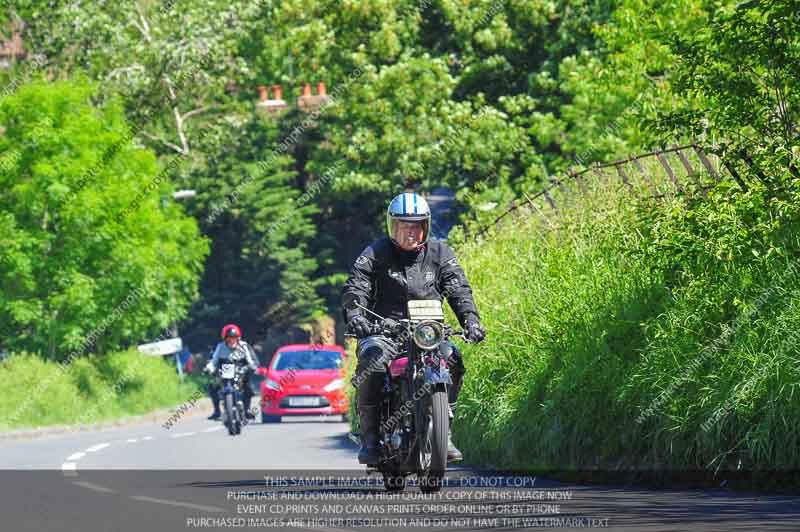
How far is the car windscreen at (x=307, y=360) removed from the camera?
116 feet

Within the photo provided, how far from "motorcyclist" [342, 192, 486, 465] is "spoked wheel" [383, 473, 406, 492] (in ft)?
1.01

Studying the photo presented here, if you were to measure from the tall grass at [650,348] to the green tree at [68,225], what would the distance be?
64.0ft

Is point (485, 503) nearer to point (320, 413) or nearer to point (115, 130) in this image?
point (320, 413)

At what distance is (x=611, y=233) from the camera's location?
1634cm

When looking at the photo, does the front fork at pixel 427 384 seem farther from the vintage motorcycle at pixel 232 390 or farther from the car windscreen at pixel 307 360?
the car windscreen at pixel 307 360

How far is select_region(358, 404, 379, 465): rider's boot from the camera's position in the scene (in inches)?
479

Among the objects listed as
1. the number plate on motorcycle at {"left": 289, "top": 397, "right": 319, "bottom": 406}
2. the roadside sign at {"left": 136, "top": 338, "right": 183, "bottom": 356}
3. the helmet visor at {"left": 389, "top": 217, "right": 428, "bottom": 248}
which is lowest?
the helmet visor at {"left": 389, "top": 217, "right": 428, "bottom": 248}

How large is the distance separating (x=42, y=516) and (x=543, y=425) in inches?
193

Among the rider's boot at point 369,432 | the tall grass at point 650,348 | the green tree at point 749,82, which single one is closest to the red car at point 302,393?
the tall grass at point 650,348

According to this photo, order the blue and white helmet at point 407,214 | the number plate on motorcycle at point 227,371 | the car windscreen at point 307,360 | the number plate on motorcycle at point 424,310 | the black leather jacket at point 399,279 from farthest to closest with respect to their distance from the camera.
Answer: the car windscreen at point 307,360 → the number plate on motorcycle at point 227,371 → the black leather jacket at point 399,279 → the blue and white helmet at point 407,214 → the number plate on motorcycle at point 424,310

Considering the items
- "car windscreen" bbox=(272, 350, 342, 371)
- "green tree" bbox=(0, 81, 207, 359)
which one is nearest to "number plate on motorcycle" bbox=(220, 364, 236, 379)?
"car windscreen" bbox=(272, 350, 342, 371)

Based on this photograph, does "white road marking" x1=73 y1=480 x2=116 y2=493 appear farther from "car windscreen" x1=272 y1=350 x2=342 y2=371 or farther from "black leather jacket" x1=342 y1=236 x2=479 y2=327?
"car windscreen" x1=272 y1=350 x2=342 y2=371

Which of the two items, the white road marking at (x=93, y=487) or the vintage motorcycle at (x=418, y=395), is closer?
the vintage motorcycle at (x=418, y=395)

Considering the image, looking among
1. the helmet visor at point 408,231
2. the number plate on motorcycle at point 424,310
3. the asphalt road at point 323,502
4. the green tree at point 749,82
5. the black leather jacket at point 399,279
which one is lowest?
the asphalt road at point 323,502
